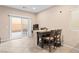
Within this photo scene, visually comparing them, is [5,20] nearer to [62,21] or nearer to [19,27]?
[19,27]

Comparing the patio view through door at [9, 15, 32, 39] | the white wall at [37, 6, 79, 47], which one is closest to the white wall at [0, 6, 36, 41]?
the patio view through door at [9, 15, 32, 39]

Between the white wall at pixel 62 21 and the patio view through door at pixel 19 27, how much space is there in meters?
0.27

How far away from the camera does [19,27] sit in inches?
78.3

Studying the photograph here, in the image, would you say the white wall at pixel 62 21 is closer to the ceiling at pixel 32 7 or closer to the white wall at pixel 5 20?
the ceiling at pixel 32 7

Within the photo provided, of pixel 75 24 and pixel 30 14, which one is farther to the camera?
pixel 30 14

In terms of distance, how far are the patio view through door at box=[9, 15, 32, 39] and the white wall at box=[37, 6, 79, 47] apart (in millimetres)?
271

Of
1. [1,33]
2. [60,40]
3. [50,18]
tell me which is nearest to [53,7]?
[50,18]

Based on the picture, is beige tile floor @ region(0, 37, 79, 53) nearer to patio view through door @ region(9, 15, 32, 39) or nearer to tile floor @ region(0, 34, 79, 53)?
tile floor @ region(0, 34, 79, 53)

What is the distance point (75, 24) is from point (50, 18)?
53 centimetres

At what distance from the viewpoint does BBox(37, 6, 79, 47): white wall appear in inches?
71.9

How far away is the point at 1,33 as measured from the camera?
1830mm

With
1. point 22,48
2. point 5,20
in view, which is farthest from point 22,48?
point 5,20

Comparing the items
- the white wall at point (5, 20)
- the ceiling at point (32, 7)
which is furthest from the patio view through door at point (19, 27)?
the ceiling at point (32, 7)
